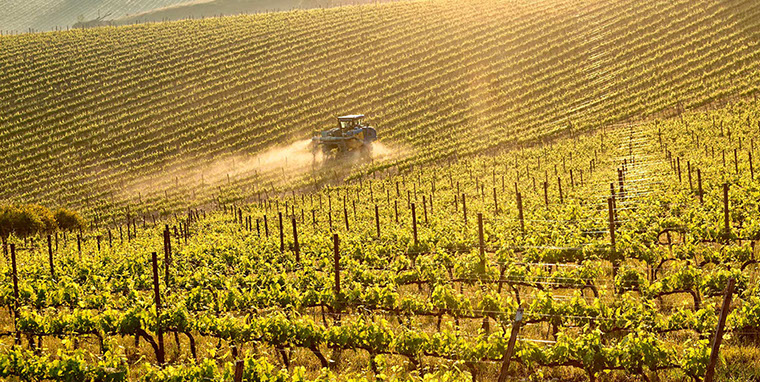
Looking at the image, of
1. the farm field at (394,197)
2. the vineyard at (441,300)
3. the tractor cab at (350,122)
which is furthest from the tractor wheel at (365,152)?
the vineyard at (441,300)

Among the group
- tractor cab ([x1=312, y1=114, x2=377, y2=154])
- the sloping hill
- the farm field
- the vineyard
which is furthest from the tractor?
the vineyard

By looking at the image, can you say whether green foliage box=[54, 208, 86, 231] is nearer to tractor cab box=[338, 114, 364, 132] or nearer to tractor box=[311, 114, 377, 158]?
tractor box=[311, 114, 377, 158]

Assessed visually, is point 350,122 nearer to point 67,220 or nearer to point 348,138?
point 348,138

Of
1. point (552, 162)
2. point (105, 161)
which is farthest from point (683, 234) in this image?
point (105, 161)

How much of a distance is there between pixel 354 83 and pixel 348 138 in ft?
60.9

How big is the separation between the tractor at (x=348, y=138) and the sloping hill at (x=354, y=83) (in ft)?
9.97

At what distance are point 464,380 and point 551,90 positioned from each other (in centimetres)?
5389

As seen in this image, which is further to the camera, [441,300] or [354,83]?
[354,83]

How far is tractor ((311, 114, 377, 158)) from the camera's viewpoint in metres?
51.8

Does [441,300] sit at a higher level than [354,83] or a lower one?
lower

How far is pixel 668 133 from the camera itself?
40.8m

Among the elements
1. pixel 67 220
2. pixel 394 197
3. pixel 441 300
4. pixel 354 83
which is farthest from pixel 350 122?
pixel 441 300

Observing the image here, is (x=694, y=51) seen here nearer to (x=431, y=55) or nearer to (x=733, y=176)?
(x=431, y=55)

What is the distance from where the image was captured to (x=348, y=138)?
169 feet
